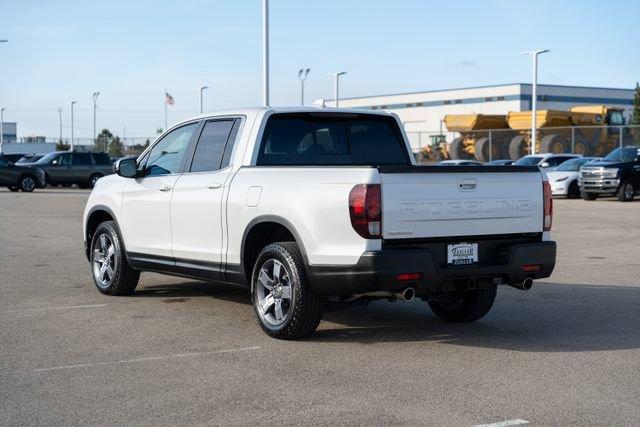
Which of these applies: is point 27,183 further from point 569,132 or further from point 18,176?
point 569,132

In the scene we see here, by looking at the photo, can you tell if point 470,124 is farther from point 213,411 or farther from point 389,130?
point 213,411

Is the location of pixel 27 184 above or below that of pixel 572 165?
below

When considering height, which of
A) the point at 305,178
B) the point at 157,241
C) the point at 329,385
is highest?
the point at 305,178

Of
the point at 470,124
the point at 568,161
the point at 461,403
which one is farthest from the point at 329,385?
the point at 470,124

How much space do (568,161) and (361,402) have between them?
28.9 metres

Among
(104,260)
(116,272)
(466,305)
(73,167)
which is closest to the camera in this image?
(466,305)

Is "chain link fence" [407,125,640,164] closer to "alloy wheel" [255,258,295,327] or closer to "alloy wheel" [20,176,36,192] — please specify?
"alloy wheel" [20,176,36,192]

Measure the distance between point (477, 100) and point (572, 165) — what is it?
54.2m

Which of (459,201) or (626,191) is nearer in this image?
(459,201)

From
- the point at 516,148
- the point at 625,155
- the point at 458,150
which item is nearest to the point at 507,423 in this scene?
the point at 625,155

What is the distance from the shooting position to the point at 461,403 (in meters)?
5.64

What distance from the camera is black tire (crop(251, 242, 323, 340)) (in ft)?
23.9

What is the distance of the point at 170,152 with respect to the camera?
938cm

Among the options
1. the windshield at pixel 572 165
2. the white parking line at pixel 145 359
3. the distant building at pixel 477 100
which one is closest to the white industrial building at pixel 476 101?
the distant building at pixel 477 100
